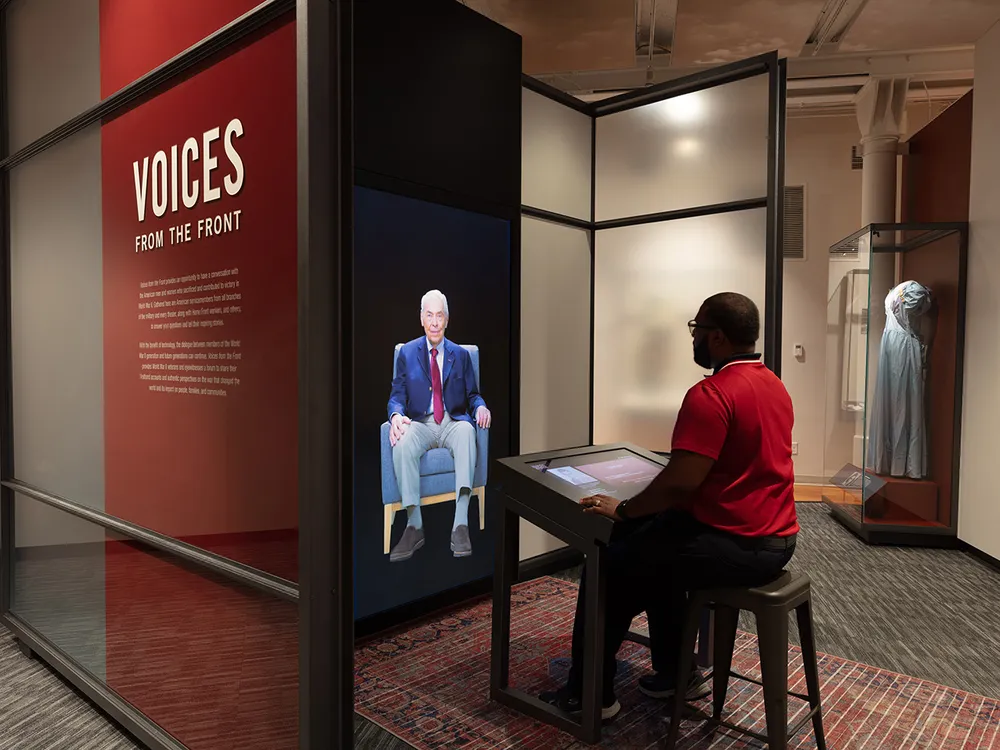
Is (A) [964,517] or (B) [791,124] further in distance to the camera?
(B) [791,124]

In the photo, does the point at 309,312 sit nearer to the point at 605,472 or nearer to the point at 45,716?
the point at 605,472

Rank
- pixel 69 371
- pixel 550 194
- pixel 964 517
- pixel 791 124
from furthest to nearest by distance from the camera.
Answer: pixel 791 124 → pixel 964 517 → pixel 550 194 → pixel 69 371

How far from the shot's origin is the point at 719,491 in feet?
7.37

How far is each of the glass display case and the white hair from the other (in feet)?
11.4

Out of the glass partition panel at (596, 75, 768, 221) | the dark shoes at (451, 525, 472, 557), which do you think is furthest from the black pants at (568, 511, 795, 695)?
the glass partition panel at (596, 75, 768, 221)

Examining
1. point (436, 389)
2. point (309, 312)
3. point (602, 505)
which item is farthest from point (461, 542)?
point (309, 312)

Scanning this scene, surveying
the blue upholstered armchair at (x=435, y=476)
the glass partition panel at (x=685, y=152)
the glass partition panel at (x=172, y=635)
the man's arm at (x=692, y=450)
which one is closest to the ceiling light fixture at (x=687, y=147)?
the glass partition panel at (x=685, y=152)

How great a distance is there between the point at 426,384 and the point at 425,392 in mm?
38

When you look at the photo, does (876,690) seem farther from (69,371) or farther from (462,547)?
(69,371)

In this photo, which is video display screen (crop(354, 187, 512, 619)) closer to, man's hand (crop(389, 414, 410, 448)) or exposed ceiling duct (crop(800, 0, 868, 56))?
man's hand (crop(389, 414, 410, 448))

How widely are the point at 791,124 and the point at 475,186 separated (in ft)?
17.0

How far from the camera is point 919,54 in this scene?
5781 mm

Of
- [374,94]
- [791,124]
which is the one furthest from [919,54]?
[374,94]

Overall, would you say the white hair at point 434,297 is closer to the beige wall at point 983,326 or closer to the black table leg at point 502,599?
the black table leg at point 502,599
